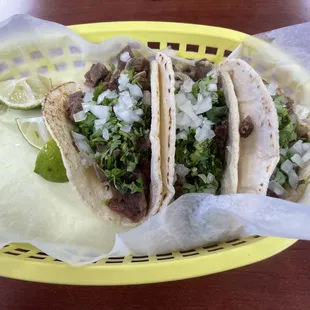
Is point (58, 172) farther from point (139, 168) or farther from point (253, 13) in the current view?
point (253, 13)

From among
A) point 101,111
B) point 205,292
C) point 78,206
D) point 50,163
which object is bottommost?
point 205,292

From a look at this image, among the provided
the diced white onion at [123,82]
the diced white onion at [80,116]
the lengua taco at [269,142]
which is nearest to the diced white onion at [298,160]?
the lengua taco at [269,142]

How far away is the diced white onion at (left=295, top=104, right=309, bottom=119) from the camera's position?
141 cm

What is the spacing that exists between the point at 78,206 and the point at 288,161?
72 centimetres

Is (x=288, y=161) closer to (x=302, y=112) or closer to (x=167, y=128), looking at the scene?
(x=302, y=112)

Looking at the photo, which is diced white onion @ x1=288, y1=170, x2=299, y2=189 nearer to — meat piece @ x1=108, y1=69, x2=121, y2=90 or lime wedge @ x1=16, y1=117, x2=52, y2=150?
meat piece @ x1=108, y1=69, x2=121, y2=90

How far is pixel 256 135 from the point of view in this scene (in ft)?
3.97

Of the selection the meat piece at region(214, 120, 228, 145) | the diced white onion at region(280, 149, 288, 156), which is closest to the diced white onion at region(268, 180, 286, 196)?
the diced white onion at region(280, 149, 288, 156)

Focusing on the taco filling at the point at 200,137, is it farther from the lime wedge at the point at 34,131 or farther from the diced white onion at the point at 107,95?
the lime wedge at the point at 34,131

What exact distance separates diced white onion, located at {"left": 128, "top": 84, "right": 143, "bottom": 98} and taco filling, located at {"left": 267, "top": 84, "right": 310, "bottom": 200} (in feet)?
1.46

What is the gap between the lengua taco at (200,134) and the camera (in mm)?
1184

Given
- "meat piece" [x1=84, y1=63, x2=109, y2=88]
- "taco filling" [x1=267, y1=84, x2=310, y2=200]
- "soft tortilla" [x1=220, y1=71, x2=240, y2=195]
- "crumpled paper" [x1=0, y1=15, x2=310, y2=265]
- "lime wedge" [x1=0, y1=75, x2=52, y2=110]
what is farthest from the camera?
"lime wedge" [x1=0, y1=75, x2=52, y2=110]

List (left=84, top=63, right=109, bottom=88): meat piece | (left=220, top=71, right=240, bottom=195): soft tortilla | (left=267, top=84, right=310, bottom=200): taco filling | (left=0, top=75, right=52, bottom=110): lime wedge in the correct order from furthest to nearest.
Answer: (left=0, top=75, right=52, bottom=110): lime wedge < (left=84, top=63, right=109, bottom=88): meat piece < (left=267, top=84, right=310, bottom=200): taco filling < (left=220, top=71, right=240, bottom=195): soft tortilla

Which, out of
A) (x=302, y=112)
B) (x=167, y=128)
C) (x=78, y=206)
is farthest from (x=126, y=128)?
(x=302, y=112)
